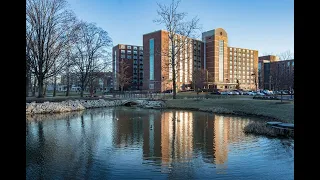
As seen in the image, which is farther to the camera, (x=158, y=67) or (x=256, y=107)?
(x=158, y=67)

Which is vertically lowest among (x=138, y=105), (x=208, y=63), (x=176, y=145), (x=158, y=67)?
(x=176, y=145)

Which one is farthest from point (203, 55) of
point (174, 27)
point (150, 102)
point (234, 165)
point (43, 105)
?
point (234, 165)

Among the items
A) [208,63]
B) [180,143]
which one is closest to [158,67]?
[208,63]

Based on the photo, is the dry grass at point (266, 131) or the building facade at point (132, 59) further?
the building facade at point (132, 59)

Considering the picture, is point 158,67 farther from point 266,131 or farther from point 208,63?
point 266,131

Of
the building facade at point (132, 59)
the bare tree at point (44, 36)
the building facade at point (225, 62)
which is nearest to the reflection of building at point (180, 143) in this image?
the bare tree at point (44, 36)

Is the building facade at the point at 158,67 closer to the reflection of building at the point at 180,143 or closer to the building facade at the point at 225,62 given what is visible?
the building facade at the point at 225,62

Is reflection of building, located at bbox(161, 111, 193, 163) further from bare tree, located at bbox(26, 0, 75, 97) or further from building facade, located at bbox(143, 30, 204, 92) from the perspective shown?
building facade, located at bbox(143, 30, 204, 92)

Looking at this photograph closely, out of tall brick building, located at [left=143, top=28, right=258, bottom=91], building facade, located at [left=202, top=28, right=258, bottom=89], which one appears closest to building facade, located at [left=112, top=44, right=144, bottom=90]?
tall brick building, located at [left=143, top=28, right=258, bottom=91]
